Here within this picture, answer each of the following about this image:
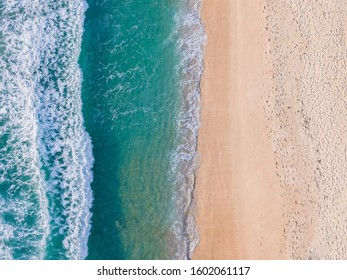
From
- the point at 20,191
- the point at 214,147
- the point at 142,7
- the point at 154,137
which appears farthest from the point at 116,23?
the point at 20,191

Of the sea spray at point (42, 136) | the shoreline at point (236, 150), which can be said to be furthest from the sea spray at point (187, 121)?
the sea spray at point (42, 136)

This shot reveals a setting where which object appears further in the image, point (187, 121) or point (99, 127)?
point (99, 127)

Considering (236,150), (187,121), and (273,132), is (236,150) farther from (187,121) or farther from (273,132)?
(187,121)

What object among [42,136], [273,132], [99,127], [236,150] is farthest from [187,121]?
Answer: [42,136]

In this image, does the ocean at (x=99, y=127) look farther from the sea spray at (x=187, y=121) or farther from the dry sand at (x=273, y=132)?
the dry sand at (x=273, y=132)

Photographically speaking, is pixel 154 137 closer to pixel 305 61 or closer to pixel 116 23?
pixel 116 23

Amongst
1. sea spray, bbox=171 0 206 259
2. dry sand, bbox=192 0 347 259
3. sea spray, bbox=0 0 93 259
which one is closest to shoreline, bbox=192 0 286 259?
dry sand, bbox=192 0 347 259
